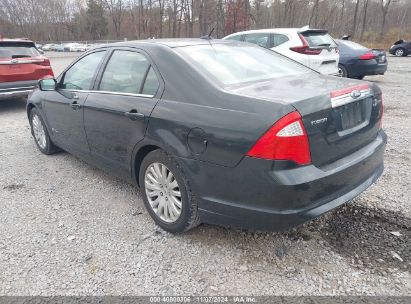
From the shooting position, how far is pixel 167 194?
2.89 metres

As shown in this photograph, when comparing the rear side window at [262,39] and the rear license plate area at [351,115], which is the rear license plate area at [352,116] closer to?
the rear license plate area at [351,115]

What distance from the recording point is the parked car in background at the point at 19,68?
7613 millimetres

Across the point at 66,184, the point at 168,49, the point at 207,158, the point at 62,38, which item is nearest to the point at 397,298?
the point at 207,158

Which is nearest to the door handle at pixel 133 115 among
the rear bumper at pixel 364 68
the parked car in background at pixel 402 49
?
the rear bumper at pixel 364 68

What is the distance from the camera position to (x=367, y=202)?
3334 millimetres

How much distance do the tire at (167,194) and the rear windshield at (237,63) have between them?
79 cm

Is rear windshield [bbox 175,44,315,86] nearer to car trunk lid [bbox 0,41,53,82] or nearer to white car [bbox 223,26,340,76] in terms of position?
white car [bbox 223,26,340,76]

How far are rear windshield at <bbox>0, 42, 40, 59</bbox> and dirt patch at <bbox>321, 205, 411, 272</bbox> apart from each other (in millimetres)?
7806

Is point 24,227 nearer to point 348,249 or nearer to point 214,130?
point 214,130

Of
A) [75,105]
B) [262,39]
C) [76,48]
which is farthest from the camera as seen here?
[76,48]

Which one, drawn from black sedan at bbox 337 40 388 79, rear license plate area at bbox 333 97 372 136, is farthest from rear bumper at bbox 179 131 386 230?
black sedan at bbox 337 40 388 79

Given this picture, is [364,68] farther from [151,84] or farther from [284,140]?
[284,140]

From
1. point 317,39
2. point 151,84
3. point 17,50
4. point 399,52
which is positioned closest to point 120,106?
point 151,84

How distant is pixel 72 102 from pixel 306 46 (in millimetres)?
5798
